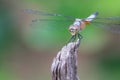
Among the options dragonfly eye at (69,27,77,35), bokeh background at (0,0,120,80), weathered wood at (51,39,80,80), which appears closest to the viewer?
weathered wood at (51,39,80,80)

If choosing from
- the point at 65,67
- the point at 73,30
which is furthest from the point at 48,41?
the point at 65,67

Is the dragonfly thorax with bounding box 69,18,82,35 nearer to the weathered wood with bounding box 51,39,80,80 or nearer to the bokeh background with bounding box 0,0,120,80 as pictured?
the weathered wood with bounding box 51,39,80,80

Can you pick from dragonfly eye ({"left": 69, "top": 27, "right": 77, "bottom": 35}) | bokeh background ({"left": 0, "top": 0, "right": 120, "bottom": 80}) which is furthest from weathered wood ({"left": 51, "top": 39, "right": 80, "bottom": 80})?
bokeh background ({"left": 0, "top": 0, "right": 120, "bottom": 80})

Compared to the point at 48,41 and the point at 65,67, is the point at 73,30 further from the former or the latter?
the point at 48,41

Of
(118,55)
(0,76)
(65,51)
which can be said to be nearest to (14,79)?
(0,76)

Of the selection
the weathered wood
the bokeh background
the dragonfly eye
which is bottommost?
the weathered wood

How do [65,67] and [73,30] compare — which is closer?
[65,67]

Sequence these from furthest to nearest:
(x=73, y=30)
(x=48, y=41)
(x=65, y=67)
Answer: (x=48, y=41) < (x=73, y=30) < (x=65, y=67)

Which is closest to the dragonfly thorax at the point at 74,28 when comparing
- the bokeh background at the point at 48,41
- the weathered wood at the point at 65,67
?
the weathered wood at the point at 65,67

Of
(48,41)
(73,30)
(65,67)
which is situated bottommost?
(65,67)
